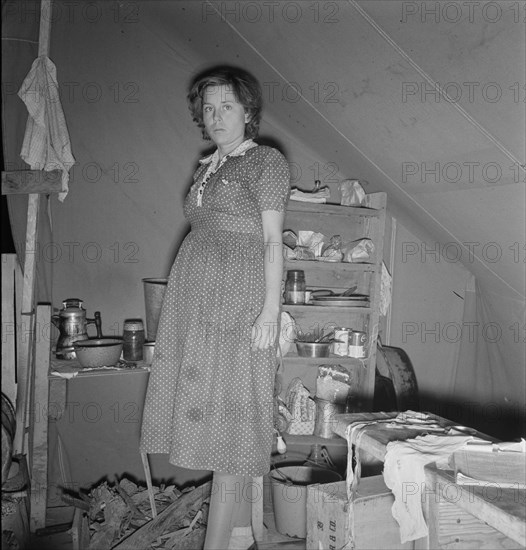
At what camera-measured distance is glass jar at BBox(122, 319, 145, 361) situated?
8.32 feet

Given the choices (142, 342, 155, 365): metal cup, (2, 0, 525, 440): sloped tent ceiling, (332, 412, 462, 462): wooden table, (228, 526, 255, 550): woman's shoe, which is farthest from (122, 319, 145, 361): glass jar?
(332, 412, 462, 462): wooden table

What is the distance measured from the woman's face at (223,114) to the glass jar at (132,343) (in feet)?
3.38

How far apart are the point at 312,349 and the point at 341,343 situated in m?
0.17

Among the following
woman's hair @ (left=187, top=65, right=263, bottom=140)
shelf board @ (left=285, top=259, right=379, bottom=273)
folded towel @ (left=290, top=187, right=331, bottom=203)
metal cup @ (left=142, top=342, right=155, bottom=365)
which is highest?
woman's hair @ (left=187, top=65, right=263, bottom=140)

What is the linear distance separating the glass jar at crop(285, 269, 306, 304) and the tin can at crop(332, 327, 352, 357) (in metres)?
0.27

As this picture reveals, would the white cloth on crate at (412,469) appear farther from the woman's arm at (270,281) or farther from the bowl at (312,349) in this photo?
the bowl at (312,349)

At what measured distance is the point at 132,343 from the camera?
254cm

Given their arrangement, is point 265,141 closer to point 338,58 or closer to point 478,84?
point 338,58

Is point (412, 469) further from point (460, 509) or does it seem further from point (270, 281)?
point (270, 281)

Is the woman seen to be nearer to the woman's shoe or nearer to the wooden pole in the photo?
the woman's shoe

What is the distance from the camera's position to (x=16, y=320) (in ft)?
7.51

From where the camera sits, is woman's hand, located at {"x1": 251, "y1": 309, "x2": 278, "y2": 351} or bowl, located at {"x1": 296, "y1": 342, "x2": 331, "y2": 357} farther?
bowl, located at {"x1": 296, "y1": 342, "x2": 331, "y2": 357}

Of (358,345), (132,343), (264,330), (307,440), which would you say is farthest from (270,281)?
(307,440)

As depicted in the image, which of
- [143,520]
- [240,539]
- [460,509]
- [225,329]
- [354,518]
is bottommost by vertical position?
[143,520]
